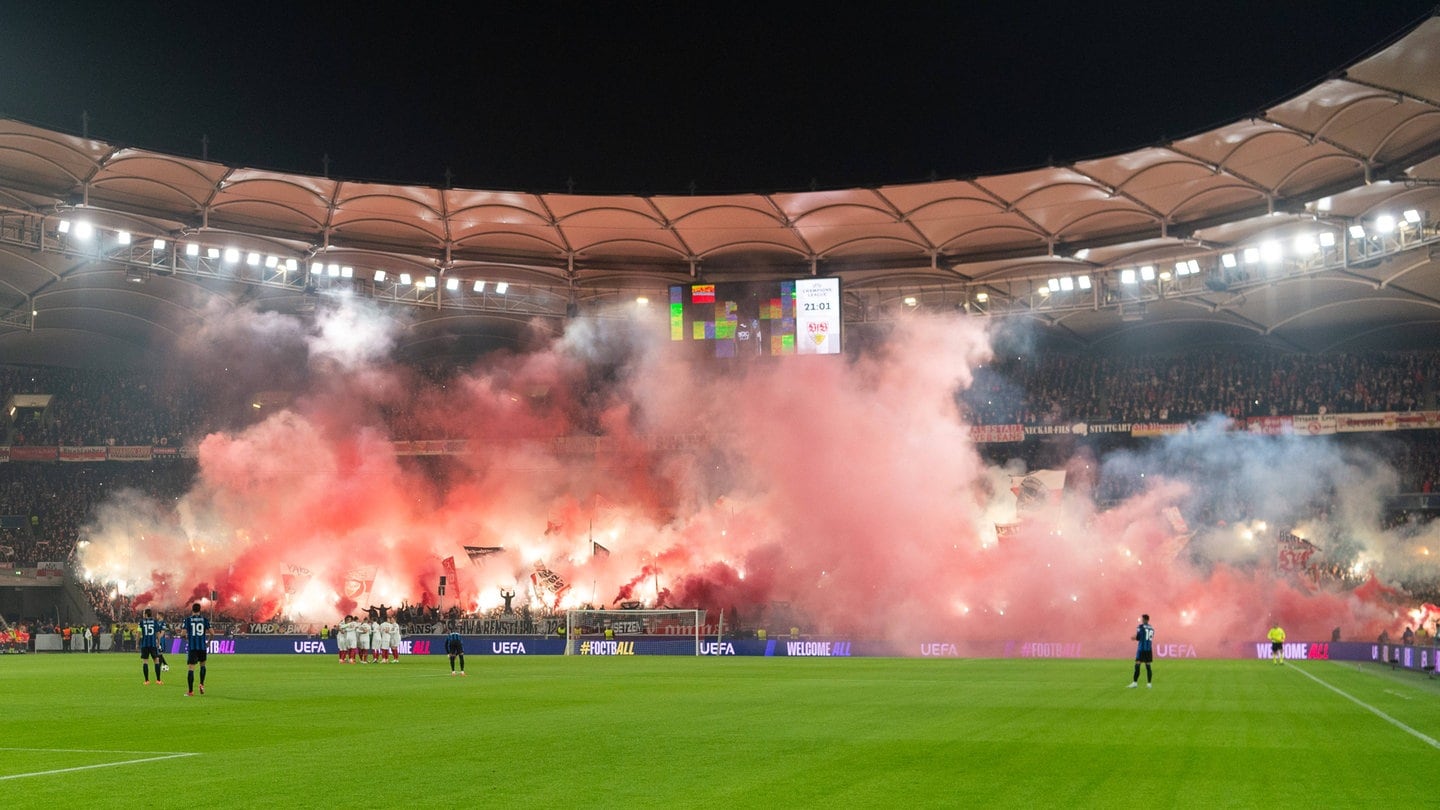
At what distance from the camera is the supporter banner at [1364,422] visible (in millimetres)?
54500

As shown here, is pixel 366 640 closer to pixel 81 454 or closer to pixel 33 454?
pixel 81 454

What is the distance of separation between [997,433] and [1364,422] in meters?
15.9

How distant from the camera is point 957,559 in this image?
5309cm

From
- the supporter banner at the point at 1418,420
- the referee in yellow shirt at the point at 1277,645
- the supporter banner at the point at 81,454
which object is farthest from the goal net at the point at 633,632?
the supporter banner at the point at 1418,420

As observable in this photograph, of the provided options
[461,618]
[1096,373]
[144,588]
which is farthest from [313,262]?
[1096,373]

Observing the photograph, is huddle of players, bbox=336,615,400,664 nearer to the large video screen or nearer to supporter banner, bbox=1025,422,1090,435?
the large video screen

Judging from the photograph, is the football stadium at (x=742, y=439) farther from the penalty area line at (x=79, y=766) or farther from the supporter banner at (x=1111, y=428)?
the penalty area line at (x=79, y=766)

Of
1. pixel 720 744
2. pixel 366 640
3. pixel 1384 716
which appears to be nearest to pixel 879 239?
pixel 366 640

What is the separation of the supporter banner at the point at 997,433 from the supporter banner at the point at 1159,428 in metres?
5.29

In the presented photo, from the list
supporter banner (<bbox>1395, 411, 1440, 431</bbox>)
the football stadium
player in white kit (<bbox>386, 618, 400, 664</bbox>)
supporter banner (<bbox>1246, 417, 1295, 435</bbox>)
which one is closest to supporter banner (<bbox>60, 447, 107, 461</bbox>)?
the football stadium

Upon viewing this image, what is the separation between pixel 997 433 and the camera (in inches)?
2395

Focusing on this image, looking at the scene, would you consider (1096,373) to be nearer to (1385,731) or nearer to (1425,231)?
(1425,231)

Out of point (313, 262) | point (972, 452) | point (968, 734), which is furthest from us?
point (972, 452)

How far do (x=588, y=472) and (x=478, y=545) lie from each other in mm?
6856
